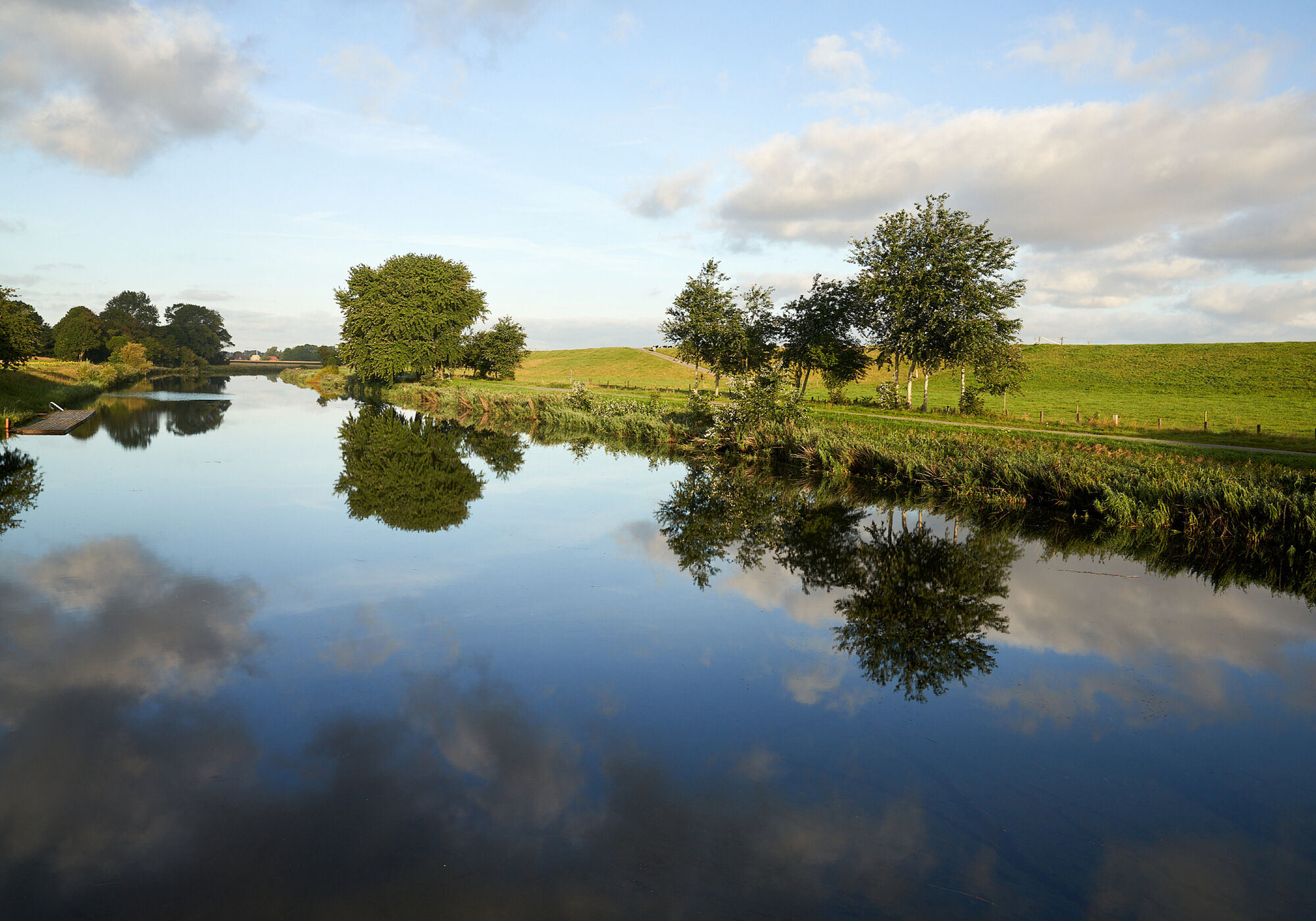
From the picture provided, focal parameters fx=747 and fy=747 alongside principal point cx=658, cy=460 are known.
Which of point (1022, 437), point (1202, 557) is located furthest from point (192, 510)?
point (1022, 437)

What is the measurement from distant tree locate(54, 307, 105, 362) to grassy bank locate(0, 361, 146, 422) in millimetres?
24138

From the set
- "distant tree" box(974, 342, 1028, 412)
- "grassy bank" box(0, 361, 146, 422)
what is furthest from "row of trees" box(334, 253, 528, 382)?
"distant tree" box(974, 342, 1028, 412)

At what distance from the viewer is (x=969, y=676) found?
873 cm

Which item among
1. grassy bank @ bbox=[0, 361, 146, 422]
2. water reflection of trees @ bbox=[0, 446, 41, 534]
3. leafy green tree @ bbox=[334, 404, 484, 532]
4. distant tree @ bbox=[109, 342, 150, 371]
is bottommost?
leafy green tree @ bbox=[334, 404, 484, 532]

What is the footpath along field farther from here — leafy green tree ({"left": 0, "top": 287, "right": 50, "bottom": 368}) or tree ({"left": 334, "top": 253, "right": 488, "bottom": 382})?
leafy green tree ({"left": 0, "top": 287, "right": 50, "bottom": 368})

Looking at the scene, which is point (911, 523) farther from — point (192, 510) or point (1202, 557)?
point (192, 510)

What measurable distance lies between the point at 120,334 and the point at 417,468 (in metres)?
123

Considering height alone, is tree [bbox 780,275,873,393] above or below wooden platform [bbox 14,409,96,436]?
above

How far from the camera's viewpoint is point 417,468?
25.0 meters

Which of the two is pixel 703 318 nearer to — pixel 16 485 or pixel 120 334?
pixel 16 485

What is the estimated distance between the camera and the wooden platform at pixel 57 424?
102 ft

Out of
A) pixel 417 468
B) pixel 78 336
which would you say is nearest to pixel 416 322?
pixel 417 468

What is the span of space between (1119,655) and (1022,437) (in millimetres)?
17329

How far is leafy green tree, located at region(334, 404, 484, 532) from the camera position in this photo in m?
17.3
